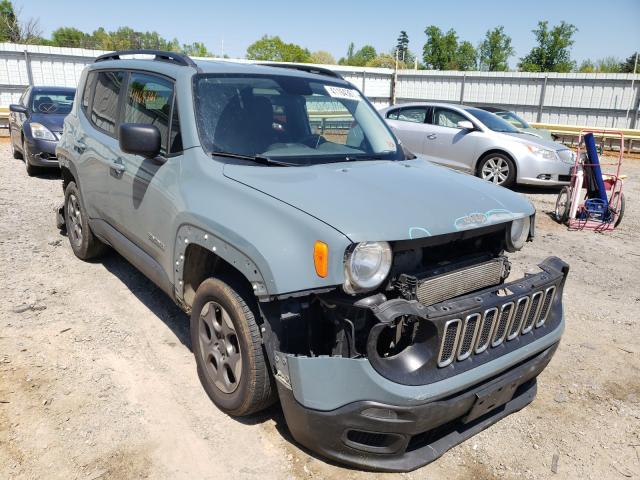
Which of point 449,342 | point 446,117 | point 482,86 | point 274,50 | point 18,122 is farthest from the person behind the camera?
point 274,50

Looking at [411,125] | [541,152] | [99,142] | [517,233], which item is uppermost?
[99,142]

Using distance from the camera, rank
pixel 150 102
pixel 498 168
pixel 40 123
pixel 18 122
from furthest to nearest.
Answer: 1. pixel 18 122
2. pixel 498 168
3. pixel 40 123
4. pixel 150 102

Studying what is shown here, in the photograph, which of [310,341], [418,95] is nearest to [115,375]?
[310,341]

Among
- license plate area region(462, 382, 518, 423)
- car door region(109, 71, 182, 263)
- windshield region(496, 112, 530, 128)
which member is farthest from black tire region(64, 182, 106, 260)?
windshield region(496, 112, 530, 128)

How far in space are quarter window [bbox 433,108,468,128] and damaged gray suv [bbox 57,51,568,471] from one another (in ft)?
24.2

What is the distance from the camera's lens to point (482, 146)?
999 centimetres

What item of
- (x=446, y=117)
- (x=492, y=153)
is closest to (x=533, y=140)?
(x=492, y=153)

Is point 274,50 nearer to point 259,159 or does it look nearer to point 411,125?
point 411,125

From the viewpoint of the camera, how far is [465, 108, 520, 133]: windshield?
401 inches

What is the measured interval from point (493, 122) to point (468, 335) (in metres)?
8.92

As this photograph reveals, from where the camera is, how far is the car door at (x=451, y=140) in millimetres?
10148

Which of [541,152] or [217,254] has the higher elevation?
[217,254]

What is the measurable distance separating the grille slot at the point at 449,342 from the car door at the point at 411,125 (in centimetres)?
874

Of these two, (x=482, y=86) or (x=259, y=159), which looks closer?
(x=259, y=159)
